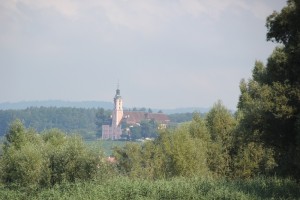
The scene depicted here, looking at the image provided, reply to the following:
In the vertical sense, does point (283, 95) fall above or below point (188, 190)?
above

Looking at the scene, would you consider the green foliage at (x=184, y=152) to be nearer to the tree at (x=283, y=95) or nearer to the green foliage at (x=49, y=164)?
the green foliage at (x=49, y=164)

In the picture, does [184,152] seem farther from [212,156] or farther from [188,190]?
[188,190]

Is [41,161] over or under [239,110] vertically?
under

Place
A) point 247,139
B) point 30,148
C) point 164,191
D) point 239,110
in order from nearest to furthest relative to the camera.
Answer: point 164,191 → point 247,139 → point 30,148 → point 239,110

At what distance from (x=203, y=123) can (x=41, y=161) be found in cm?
2125

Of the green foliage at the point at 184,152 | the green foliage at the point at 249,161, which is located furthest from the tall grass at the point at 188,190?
the green foliage at the point at 249,161

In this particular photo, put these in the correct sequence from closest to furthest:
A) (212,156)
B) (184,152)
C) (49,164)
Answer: (184,152) < (49,164) < (212,156)

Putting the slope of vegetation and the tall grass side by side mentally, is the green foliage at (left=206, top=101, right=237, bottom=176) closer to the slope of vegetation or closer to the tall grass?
the slope of vegetation

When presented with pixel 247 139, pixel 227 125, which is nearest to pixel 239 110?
pixel 227 125

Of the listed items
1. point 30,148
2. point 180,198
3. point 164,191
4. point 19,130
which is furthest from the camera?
point 19,130

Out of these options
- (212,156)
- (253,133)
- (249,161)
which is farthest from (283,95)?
(212,156)

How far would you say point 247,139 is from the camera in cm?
3744

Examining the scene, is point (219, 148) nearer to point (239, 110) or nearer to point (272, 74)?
point (239, 110)

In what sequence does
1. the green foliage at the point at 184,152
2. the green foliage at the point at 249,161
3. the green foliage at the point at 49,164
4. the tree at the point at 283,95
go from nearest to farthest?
the tree at the point at 283,95 < the green foliage at the point at 49,164 < the green foliage at the point at 184,152 < the green foliage at the point at 249,161
